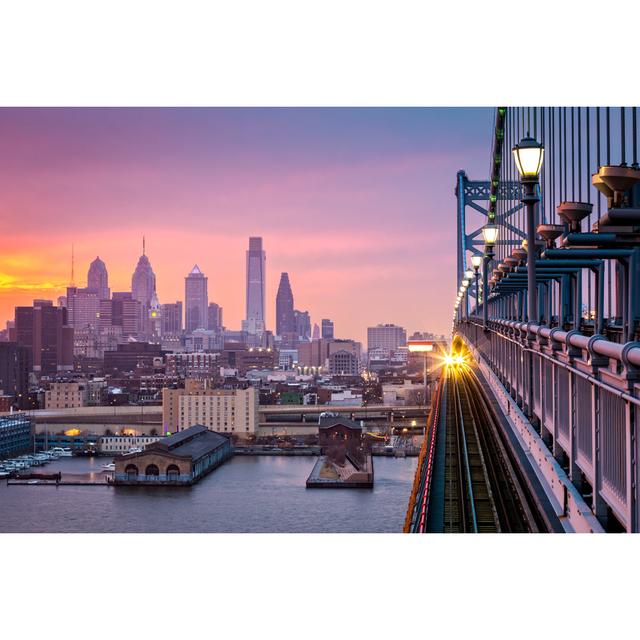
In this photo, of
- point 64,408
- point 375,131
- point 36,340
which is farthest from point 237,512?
point 36,340

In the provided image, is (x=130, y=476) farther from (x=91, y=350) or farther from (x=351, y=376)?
(x=91, y=350)

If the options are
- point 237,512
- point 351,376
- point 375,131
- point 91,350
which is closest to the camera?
point 237,512

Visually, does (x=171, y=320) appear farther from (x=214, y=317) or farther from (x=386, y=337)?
(x=386, y=337)

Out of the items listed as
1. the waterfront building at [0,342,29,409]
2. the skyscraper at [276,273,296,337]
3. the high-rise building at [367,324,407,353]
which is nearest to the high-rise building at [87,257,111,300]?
the waterfront building at [0,342,29,409]

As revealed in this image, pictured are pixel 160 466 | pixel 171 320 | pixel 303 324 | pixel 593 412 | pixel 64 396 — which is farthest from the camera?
pixel 171 320

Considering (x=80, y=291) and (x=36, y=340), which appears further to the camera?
(x=80, y=291)

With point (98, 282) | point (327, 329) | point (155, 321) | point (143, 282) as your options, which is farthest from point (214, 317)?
point (98, 282)
